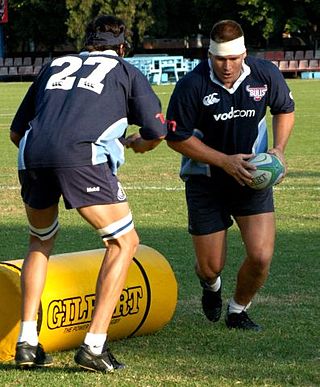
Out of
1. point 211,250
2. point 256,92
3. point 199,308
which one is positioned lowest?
point 199,308

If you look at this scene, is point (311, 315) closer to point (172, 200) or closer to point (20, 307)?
point (20, 307)

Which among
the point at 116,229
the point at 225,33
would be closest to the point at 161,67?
the point at 225,33

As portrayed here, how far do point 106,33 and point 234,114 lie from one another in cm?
120

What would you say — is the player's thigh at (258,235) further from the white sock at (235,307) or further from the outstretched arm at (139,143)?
the outstretched arm at (139,143)

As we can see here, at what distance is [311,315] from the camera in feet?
24.6

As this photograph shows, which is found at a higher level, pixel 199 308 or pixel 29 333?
pixel 29 333

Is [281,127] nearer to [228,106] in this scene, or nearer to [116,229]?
[228,106]

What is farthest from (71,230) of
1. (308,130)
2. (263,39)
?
(263,39)

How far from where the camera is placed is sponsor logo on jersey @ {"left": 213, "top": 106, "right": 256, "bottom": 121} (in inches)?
275

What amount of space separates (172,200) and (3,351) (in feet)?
23.6

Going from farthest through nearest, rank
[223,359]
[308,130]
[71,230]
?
1. [308,130]
2. [71,230]
3. [223,359]

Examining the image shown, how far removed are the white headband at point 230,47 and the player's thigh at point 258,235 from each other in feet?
3.51

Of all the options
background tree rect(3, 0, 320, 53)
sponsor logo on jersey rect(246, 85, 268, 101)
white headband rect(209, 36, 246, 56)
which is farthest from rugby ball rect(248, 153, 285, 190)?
background tree rect(3, 0, 320, 53)

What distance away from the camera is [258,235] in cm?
712
